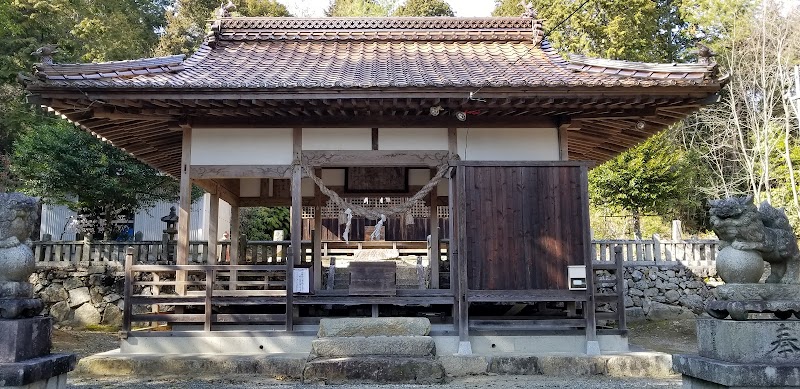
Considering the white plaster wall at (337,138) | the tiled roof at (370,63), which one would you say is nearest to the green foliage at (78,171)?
the tiled roof at (370,63)

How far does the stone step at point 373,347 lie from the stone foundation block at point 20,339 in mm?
3317

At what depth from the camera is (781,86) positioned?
59.5 feet

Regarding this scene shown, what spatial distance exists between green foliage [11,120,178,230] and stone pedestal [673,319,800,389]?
1406 centimetres

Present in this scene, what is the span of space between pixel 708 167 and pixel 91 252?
21801mm

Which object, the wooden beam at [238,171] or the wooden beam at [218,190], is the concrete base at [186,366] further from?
the wooden beam at [218,190]

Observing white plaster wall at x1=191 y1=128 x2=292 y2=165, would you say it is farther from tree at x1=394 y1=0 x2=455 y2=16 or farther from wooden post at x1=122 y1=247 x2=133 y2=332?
tree at x1=394 y1=0 x2=455 y2=16

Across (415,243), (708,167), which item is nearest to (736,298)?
(415,243)

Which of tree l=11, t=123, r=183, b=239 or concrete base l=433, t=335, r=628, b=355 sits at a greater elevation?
tree l=11, t=123, r=183, b=239

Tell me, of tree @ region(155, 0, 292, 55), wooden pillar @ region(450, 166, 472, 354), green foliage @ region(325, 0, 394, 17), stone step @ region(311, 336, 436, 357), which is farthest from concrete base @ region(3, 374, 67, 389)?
green foliage @ region(325, 0, 394, 17)

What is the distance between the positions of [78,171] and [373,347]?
1073cm

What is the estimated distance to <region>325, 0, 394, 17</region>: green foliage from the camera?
1155 inches

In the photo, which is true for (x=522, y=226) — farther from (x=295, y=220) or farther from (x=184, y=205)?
(x=184, y=205)

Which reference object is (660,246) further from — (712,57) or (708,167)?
(708,167)

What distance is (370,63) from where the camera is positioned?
9.70 metres
